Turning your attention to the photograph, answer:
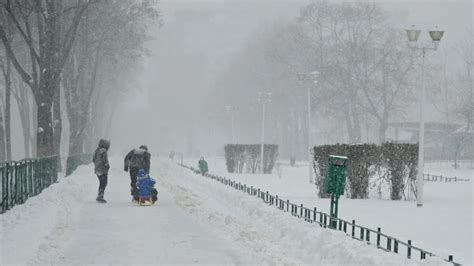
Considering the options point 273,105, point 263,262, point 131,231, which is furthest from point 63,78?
point 273,105

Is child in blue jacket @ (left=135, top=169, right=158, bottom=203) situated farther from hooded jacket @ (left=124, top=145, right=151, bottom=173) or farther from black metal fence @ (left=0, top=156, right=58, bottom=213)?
black metal fence @ (left=0, top=156, right=58, bottom=213)

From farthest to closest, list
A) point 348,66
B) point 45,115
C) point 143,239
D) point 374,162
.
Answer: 1. point 348,66
2. point 45,115
3. point 374,162
4. point 143,239

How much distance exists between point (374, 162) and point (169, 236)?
1137cm

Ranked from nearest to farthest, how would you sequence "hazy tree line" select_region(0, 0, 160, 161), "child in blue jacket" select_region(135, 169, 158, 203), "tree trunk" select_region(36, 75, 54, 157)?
"child in blue jacket" select_region(135, 169, 158, 203), "tree trunk" select_region(36, 75, 54, 157), "hazy tree line" select_region(0, 0, 160, 161)

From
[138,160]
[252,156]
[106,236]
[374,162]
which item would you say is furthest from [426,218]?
[252,156]

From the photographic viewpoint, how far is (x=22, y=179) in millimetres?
17250

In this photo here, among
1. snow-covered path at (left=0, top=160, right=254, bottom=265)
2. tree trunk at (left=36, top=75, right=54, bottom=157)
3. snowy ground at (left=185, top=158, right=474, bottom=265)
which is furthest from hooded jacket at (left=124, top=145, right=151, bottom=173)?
tree trunk at (left=36, top=75, right=54, bottom=157)

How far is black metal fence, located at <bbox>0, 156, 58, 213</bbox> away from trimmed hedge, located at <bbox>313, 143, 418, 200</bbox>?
8.62 m

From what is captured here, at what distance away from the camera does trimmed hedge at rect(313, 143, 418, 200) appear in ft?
74.5

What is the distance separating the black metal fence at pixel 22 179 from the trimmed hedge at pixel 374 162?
8.62m

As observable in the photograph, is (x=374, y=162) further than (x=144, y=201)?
Yes

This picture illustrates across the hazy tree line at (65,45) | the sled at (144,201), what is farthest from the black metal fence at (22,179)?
the hazy tree line at (65,45)

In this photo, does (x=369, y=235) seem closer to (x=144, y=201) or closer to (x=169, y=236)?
(x=169, y=236)

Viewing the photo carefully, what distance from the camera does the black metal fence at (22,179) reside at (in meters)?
A: 15.0
